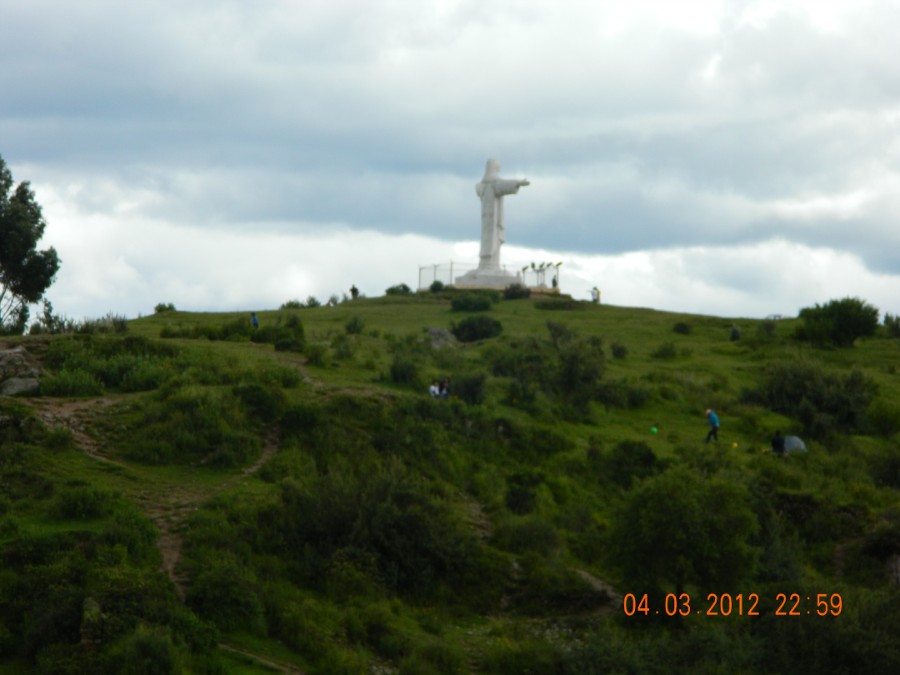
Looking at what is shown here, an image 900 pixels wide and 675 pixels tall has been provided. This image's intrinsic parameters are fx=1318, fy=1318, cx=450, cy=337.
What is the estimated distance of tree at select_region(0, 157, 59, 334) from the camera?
143ft

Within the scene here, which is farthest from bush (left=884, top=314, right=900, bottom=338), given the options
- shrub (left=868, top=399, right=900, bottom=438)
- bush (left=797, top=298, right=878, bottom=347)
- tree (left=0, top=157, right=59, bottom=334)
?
tree (left=0, top=157, right=59, bottom=334)

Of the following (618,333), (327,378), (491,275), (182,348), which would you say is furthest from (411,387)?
(491,275)

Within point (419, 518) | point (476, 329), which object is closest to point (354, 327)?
point (476, 329)

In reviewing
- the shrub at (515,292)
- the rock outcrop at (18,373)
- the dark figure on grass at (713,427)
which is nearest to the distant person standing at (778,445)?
the dark figure on grass at (713,427)

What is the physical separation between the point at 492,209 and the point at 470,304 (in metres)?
8.05

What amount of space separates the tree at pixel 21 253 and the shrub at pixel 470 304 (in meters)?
17.3

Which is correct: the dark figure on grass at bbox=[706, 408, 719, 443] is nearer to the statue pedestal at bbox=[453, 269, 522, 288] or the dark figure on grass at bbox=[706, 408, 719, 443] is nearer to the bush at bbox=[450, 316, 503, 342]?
the bush at bbox=[450, 316, 503, 342]

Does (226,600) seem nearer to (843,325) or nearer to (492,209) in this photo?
(843,325)

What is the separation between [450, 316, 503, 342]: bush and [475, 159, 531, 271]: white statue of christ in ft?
42.7

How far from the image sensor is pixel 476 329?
48344 mm

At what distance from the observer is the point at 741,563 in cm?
2341

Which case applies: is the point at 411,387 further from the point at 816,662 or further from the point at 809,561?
the point at 816,662

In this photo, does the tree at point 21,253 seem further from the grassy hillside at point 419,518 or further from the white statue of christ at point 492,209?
the white statue of christ at point 492,209

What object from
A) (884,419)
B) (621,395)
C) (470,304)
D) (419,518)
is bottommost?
(419,518)
